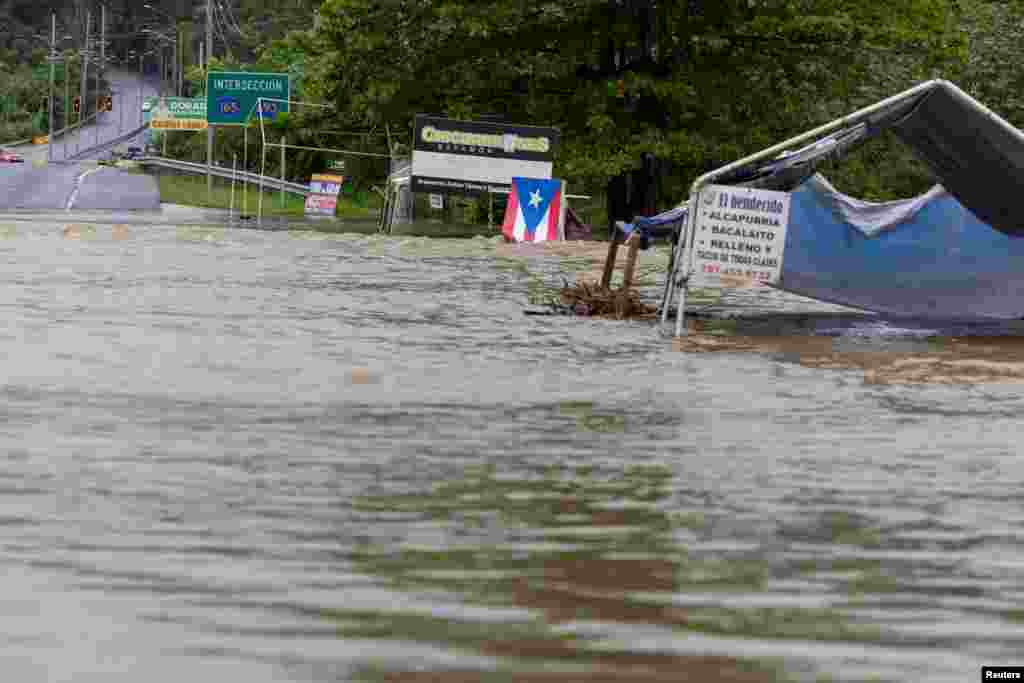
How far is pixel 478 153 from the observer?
44.0m

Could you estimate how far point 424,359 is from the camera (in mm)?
16453

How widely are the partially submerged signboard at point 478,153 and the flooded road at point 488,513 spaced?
25563 mm

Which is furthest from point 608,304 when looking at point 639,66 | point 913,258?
point 639,66

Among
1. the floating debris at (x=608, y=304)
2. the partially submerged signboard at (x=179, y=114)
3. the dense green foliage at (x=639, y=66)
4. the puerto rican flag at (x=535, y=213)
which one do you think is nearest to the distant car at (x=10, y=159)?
the partially submerged signboard at (x=179, y=114)

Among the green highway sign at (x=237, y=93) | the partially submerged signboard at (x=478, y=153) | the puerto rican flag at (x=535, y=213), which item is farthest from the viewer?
the green highway sign at (x=237, y=93)

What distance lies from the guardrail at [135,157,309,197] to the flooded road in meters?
48.1

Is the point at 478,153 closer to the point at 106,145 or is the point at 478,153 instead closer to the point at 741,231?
the point at 741,231

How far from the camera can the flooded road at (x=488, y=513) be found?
6738 mm

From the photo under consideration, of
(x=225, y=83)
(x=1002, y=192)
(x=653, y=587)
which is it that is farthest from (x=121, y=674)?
(x=225, y=83)

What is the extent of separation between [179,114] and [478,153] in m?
68.5

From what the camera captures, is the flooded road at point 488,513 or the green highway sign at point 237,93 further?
the green highway sign at point 237,93

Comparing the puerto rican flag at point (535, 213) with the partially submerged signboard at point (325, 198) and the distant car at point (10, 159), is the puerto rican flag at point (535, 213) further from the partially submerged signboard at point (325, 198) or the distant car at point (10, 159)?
the distant car at point (10, 159)

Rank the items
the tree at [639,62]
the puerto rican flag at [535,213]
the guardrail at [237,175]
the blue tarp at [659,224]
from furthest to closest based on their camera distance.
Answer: the guardrail at [237,175] < the tree at [639,62] < the puerto rican flag at [535,213] < the blue tarp at [659,224]

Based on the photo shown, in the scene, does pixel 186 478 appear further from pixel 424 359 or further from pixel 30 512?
pixel 424 359
